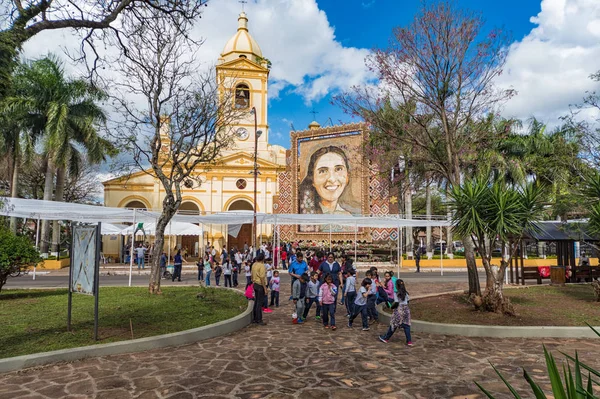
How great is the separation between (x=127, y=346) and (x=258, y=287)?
10.4ft

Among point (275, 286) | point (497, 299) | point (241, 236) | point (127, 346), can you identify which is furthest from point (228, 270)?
point (241, 236)

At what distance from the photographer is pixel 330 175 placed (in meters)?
31.3

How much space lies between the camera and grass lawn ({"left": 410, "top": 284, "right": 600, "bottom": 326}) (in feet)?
29.1

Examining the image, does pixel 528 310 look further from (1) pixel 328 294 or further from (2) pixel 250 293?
(2) pixel 250 293

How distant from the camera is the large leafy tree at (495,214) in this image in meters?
9.30

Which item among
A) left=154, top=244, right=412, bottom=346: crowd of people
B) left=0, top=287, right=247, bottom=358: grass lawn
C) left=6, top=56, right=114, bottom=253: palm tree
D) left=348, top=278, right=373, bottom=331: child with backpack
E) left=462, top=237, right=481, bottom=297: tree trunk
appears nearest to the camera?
left=0, top=287, right=247, bottom=358: grass lawn

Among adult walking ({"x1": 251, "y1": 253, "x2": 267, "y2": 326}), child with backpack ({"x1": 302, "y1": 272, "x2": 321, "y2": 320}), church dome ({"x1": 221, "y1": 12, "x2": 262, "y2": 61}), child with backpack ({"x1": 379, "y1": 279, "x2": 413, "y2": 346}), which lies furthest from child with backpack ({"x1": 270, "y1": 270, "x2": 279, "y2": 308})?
church dome ({"x1": 221, "y1": 12, "x2": 262, "y2": 61})

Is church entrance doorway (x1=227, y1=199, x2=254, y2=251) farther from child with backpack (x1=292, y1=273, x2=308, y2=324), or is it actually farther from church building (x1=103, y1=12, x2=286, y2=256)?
child with backpack (x1=292, y1=273, x2=308, y2=324)

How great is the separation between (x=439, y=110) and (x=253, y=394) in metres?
9.86

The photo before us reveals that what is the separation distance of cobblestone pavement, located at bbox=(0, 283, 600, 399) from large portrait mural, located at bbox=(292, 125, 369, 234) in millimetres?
22043

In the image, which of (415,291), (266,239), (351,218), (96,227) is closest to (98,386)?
(96,227)

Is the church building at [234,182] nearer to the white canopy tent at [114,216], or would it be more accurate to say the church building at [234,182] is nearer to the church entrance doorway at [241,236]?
the church entrance doorway at [241,236]

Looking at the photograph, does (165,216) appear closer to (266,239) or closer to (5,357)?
(5,357)

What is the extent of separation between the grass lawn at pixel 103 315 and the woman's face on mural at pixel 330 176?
61.6 ft
